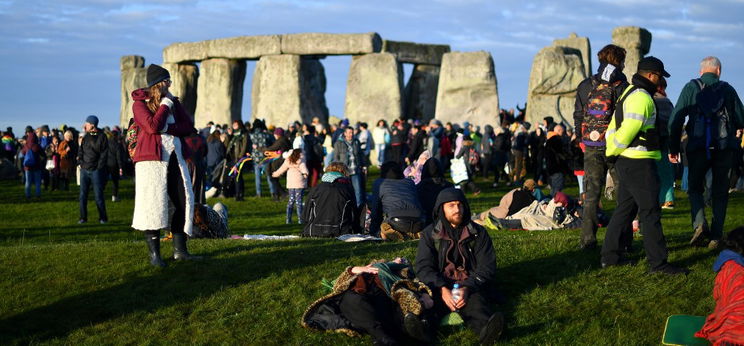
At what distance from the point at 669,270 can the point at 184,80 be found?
3384 centimetres

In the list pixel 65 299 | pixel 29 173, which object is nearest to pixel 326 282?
pixel 65 299

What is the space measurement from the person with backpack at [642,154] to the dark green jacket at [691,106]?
126 centimetres

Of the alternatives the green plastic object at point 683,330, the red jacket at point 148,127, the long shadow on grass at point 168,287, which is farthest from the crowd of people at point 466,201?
the green plastic object at point 683,330

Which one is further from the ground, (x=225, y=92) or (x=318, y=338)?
(x=225, y=92)

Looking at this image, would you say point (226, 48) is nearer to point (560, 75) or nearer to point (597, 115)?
point (560, 75)

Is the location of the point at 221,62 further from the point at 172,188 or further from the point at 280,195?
the point at 172,188

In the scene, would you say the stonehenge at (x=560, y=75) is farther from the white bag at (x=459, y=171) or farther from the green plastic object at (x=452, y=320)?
the green plastic object at (x=452, y=320)

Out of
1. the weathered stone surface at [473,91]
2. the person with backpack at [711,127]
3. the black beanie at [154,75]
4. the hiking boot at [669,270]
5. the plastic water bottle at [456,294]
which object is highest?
the weathered stone surface at [473,91]

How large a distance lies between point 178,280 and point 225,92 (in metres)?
29.2

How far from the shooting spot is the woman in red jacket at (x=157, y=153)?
994 cm

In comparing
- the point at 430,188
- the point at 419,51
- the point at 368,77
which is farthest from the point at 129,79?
the point at 430,188

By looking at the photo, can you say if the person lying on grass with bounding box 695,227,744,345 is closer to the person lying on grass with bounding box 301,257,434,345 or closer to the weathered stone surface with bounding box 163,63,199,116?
the person lying on grass with bounding box 301,257,434,345

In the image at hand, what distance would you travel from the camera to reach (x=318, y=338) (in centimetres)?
849

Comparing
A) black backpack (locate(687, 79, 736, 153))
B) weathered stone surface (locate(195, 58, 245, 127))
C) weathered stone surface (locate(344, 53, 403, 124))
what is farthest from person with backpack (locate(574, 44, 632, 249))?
weathered stone surface (locate(195, 58, 245, 127))
